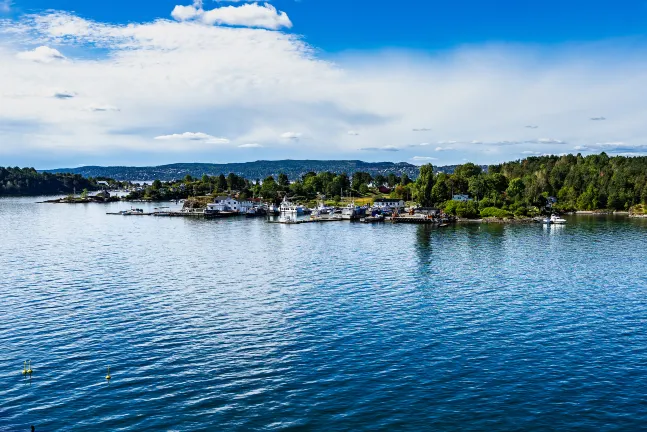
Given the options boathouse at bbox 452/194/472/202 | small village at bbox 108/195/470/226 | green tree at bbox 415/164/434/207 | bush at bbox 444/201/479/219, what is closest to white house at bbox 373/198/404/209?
small village at bbox 108/195/470/226

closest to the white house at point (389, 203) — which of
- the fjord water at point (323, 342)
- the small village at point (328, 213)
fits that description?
the small village at point (328, 213)

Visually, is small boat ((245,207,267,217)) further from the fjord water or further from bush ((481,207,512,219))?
the fjord water

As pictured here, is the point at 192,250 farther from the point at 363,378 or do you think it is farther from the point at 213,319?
the point at 363,378

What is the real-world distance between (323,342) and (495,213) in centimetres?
13032

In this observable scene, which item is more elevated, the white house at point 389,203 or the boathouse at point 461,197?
the boathouse at point 461,197

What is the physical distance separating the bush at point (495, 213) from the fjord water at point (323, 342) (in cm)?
7635

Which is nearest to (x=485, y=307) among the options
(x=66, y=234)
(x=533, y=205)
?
(x=66, y=234)

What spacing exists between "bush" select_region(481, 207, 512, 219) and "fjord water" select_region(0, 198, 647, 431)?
76347 mm

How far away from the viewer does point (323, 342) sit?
4075cm

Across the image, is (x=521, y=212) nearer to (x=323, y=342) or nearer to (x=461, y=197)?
(x=461, y=197)

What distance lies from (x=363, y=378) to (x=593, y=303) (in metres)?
32.0

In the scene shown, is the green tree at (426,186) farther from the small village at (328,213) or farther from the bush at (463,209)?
the bush at (463,209)

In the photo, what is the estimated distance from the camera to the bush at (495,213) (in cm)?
15762

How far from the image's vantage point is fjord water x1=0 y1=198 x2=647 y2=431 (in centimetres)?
2952
